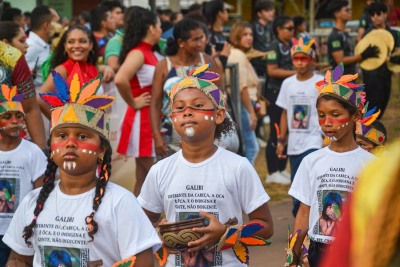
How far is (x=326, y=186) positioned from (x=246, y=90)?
579cm

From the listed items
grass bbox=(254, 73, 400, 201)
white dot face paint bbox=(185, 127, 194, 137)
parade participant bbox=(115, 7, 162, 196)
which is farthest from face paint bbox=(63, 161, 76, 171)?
grass bbox=(254, 73, 400, 201)

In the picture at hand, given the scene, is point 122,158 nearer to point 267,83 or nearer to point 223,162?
point 267,83

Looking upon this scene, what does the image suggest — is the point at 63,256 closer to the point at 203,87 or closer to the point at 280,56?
the point at 203,87

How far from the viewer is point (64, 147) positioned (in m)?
4.24

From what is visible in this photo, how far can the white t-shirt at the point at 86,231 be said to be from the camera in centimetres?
401

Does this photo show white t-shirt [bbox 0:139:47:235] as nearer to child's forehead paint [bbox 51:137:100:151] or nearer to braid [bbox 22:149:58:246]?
braid [bbox 22:149:58:246]

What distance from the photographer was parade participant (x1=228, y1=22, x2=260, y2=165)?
1121 centimetres

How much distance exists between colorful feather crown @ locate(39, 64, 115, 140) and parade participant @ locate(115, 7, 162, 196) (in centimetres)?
431

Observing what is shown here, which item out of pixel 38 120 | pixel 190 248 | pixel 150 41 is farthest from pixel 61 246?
pixel 150 41

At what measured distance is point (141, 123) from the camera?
8.97m

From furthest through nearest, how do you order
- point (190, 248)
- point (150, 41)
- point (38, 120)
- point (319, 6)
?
point (319, 6), point (150, 41), point (38, 120), point (190, 248)

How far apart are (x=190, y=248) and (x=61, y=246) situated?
798mm

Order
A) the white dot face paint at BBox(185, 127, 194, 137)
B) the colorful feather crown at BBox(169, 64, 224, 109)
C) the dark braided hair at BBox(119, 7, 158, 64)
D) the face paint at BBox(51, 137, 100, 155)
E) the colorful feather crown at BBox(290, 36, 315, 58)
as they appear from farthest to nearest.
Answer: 1. the colorful feather crown at BBox(290, 36, 315, 58)
2. the dark braided hair at BBox(119, 7, 158, 64)
3. the colorful feather crown at BBox(169, 64, 224, 109)
4. the white dot face paint at BBox(185, 127, 194, 137)
5. the face paint at BBox(51, 137, 100, 155)

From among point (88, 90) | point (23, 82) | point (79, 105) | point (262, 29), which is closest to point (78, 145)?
point (79, 105)
